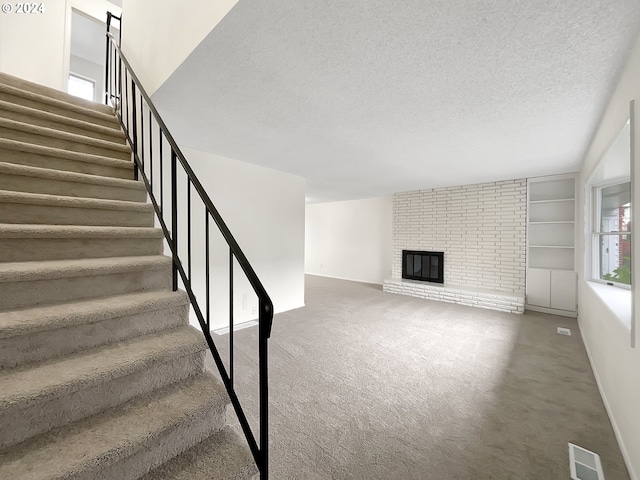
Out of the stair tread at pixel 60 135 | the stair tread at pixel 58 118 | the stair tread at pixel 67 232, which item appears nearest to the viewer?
the stair tread at pixel 67 232

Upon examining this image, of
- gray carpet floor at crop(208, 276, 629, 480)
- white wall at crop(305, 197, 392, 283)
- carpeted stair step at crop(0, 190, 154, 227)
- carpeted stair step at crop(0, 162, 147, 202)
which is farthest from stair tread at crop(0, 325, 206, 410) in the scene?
white wall at crop(305, 197, 392, 283)

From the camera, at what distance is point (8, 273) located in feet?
3.80

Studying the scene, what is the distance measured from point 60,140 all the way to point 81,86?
4659 mm

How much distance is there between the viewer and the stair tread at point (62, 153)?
173 centimetres

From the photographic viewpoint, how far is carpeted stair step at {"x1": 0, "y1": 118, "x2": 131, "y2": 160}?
1.89 metres

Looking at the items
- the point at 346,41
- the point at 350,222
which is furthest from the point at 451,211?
the point at 346,41

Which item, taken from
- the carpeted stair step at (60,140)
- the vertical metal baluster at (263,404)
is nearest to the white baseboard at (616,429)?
the vertical metal baluster at (263,404)

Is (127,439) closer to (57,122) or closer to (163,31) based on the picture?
(163,31)

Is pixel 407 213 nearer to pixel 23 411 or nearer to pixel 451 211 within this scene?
pixel 451 211

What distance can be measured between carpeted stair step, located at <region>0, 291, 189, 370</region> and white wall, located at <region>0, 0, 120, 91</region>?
4245 millimetres

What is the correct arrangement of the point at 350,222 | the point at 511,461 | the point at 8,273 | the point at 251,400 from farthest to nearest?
the point at 350,222
the point at 251,400
the point at 511,461
the point at 8,273

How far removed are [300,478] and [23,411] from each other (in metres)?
1.20

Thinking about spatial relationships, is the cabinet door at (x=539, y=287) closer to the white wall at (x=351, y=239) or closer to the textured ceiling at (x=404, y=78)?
the textured ceiling at (x=404, y=78)

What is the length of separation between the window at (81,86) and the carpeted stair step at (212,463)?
22.5 feet
